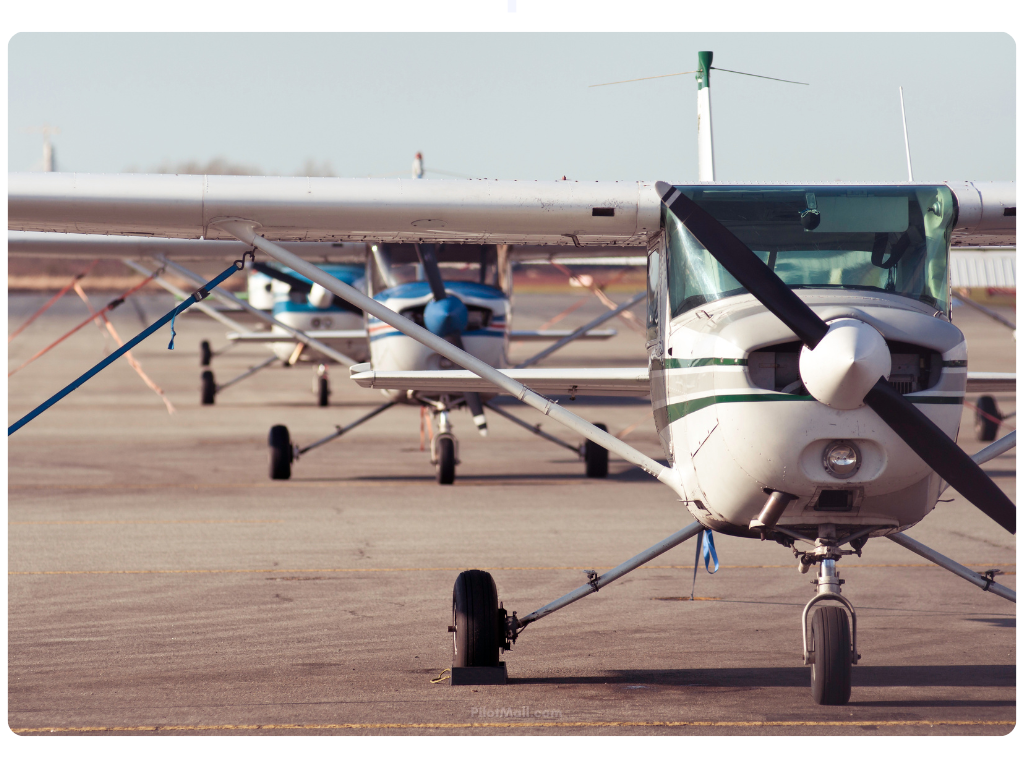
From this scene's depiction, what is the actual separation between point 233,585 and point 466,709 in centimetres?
314

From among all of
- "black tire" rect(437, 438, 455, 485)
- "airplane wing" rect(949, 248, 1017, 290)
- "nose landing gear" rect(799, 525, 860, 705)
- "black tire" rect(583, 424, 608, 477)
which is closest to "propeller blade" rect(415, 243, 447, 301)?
"black tire" rect(437, 438, 455, 485)

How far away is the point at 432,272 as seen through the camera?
11336mm

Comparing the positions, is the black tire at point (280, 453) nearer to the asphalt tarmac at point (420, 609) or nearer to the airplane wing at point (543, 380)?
the asphalt tarmac at point (420, 609)

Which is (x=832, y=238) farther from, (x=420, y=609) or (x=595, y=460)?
(x=595, y=460)

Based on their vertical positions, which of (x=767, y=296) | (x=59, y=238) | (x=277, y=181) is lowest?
(x=767, y=296)

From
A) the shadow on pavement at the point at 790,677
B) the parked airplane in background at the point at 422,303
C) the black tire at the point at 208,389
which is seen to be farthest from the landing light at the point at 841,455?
the black tire at the point at 208,389

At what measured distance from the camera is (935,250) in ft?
16.2

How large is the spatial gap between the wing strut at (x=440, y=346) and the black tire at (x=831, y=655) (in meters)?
0.82

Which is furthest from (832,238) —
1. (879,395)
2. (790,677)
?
(790,677)

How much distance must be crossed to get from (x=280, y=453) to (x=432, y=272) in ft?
8.39

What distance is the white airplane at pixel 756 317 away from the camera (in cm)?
433

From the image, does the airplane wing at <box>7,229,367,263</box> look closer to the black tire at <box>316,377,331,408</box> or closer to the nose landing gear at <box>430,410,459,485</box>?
the nose landing gear at <box>430,410,459,485</box>
